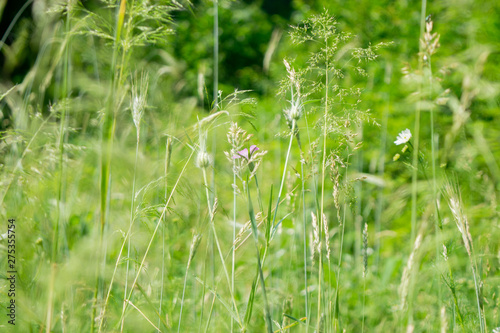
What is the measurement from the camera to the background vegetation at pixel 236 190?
64 centimetres

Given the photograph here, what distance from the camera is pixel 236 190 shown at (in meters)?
0.60

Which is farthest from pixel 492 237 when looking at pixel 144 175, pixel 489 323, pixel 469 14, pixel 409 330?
pixel 469 14

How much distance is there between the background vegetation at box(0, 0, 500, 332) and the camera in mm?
645

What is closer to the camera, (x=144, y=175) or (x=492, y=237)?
(x=144, y=175)

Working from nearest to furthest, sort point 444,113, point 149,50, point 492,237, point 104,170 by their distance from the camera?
point 104,170 → point 492,237 → point 444,113 → point 149,50

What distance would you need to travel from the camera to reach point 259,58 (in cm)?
516

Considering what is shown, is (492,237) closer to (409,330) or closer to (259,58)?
(409,330)

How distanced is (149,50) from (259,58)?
75.7 inches

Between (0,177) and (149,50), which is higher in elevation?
(149,50)

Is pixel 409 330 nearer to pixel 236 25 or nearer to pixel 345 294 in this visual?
pixel 345 294

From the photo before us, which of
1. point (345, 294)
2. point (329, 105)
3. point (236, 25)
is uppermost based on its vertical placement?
point (236, 25)

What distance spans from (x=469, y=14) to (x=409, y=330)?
2337 mm

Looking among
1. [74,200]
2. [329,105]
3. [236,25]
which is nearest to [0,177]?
[74,200]

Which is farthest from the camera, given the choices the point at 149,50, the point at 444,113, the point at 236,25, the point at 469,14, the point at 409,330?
the point at 236,25
